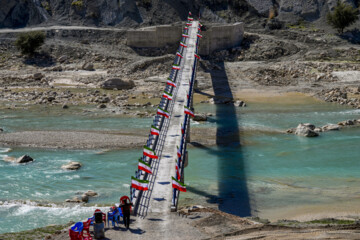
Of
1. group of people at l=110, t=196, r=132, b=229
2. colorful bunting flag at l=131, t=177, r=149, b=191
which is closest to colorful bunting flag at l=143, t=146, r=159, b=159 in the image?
colorful bunting flag at l=131, t=177, r=149, b=191

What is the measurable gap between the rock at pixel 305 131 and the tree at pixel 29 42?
38.8 meters

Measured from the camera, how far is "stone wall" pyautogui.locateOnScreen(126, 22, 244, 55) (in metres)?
67.9

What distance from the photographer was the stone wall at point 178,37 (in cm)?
6788

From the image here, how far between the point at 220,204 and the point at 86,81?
117 ft

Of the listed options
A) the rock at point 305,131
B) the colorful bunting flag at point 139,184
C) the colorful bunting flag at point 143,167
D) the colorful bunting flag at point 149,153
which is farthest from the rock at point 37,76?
the colorful bunting flag at point 139,184

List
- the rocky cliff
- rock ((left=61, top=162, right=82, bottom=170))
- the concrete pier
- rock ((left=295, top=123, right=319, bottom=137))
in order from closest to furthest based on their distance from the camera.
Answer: the concrete pier → rock ((left=61, top=162, right=82, bottom=170)) → rock ((left=295, top=123, right=319, bottom=137)) → the rocky cliff

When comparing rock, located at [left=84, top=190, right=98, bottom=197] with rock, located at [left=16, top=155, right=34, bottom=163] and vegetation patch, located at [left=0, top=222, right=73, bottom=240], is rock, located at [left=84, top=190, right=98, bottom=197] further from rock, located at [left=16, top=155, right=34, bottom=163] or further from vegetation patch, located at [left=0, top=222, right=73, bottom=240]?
rock, located at [left=16, top=155, right=34, bottom=163]

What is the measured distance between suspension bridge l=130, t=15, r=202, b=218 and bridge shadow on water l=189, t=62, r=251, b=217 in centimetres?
275

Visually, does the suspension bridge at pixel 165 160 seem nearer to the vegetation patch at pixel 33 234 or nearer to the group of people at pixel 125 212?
the group of people at pixel 125 212

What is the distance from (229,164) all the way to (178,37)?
36694 mm

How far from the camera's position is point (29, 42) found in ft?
222

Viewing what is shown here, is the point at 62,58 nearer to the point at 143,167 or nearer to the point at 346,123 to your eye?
the point at 346,123

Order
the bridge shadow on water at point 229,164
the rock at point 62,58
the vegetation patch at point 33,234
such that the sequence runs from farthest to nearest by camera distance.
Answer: the rock at point 62,58, the bridge shadow on water at point 229,164, the vegetation patch at point 33,234

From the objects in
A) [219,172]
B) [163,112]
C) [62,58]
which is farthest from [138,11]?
[219,172]
